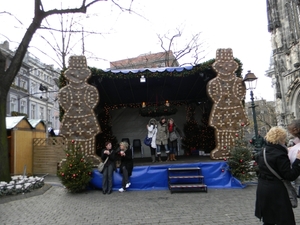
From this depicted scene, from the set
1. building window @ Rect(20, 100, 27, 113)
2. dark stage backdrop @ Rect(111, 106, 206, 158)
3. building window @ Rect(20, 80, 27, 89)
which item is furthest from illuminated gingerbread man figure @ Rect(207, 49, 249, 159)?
building window @ Rect(20, 80, 27, 89)

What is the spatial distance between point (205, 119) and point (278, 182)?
333 inches

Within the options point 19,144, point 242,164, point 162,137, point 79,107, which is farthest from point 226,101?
point 19,144

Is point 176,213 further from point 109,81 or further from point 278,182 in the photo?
point 109,81

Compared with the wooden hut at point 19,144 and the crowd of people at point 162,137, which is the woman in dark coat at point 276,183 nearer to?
the crowd of people at point 162,137

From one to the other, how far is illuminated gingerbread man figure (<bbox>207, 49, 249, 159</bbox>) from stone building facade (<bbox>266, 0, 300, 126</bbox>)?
20874 mm

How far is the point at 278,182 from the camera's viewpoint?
305 cm

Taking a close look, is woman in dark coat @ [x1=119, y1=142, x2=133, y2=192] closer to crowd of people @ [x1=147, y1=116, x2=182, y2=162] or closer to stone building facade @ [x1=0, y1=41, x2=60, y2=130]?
crowd of people @ [x1=147, y1=116, x2=182, y2=162]

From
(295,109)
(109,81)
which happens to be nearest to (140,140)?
(109,81)

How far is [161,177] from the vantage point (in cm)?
743

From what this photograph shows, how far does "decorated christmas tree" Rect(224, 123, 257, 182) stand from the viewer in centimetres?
718

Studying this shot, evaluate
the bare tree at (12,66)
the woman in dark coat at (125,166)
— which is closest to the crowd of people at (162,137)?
the woman in dark coat at (125,166)

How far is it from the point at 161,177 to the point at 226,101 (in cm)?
307

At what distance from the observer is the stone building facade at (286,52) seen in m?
25.8

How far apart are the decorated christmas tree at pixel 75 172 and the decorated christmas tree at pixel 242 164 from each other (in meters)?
4.19
